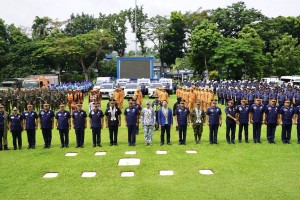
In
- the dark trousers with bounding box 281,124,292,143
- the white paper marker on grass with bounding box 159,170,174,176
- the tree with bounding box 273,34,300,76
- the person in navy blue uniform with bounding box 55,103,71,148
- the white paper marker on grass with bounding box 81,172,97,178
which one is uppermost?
the tree with bounding box 273,34,300,76

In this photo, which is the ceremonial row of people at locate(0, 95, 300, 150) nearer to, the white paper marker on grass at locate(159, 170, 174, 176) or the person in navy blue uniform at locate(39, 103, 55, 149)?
the person in navy blue uniform at locate(39, 103, 55, 149)

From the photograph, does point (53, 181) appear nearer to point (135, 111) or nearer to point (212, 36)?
point (135, 111)

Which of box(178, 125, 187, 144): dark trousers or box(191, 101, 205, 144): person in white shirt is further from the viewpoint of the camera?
box(191, 101, 205, 144): person in white shirt

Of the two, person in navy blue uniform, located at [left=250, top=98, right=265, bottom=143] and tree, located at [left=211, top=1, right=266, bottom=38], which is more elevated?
tree, located at [left=211, top=1, right=266, bottom=38]

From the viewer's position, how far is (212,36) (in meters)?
47.9

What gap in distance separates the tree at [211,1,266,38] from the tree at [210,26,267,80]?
21.3ft

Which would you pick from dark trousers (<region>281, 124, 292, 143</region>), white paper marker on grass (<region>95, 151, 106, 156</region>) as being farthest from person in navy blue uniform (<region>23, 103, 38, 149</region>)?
dark trousers (<region>281, 124, 292, 143</region>)

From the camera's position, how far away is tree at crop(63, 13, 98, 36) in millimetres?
66250

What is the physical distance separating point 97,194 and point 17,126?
5883mm

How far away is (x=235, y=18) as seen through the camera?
55875 mm

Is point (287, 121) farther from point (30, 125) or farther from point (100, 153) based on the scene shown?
point (30, 125)

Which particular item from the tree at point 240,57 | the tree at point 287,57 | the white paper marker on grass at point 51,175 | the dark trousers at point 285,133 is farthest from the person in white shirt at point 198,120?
the tree at point 287,57

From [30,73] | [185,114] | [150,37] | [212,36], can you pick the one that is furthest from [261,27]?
[185,114]

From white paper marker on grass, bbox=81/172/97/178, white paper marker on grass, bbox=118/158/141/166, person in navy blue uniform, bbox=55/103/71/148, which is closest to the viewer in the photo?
white paper marker on grass, bbox=81/172/97/178
